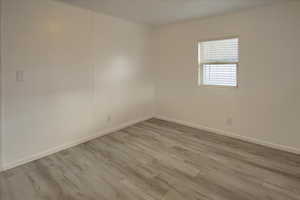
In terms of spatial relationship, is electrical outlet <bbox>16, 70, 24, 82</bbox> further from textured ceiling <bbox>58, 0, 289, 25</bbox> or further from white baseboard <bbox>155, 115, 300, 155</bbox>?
white baseboard <bbox>155, 115, 300, 155</bbox>

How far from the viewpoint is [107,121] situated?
12.1ft

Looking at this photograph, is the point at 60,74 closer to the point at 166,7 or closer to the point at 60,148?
the point at 60,148

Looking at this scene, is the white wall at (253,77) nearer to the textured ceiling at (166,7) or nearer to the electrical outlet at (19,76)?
the textured ceiling at (166,7)

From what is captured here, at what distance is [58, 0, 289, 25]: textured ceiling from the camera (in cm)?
274

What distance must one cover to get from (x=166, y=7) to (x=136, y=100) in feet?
7.10

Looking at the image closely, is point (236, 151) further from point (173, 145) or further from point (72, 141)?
point (72, 141)

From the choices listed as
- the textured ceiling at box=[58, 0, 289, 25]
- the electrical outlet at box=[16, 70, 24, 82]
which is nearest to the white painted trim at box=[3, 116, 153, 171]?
the electrical outlet at box=[16, 70, 24, 82]

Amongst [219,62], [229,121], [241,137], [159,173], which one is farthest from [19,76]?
[241,137]

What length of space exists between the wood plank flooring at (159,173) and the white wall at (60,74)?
386 mm

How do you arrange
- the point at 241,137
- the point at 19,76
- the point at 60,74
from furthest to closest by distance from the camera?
the point at 241,137 → the point at 60,74 → the point at 19,76

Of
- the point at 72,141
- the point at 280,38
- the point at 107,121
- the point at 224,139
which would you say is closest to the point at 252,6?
the point at 280,38

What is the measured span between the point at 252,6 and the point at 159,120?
3032 millimetres

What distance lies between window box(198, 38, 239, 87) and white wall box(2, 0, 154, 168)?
1.57 m

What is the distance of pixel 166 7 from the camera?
299 cm
